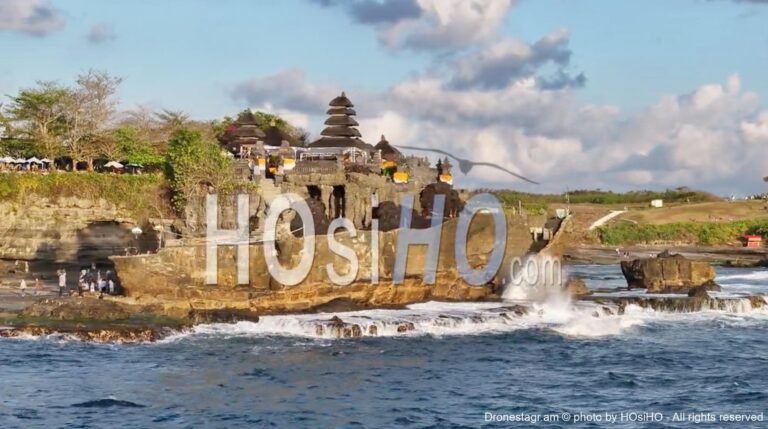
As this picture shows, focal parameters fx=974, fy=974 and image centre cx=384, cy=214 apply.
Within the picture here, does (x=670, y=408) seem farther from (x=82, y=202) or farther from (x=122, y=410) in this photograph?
(x=82, y=202)

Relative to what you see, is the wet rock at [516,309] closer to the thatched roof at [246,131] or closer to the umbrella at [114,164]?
the thatched roof at [246,131]

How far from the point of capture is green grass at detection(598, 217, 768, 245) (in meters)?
102

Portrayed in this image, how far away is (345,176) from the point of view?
5856 centimetres

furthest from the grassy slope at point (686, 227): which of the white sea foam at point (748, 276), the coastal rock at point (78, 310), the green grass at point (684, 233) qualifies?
the coastal rock at point (78, 310)

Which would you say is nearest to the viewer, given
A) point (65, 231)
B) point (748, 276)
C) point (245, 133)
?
point (65, 231)

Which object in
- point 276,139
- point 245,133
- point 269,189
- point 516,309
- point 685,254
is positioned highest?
point 276,139

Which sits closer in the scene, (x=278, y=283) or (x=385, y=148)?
(x=278, y=283)

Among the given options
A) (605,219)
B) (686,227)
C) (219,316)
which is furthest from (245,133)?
(605,219)

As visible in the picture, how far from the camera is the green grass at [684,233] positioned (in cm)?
10169

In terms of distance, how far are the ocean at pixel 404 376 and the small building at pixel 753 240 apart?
5828cm

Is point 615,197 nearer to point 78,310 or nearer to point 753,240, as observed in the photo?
point 753,240

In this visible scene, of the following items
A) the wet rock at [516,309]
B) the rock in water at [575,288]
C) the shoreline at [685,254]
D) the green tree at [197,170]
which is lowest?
the wet rock at [516,309]

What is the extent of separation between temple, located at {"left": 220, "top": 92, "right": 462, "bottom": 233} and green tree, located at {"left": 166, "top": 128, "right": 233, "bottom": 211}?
2042 mm

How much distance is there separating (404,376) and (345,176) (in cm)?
2649
